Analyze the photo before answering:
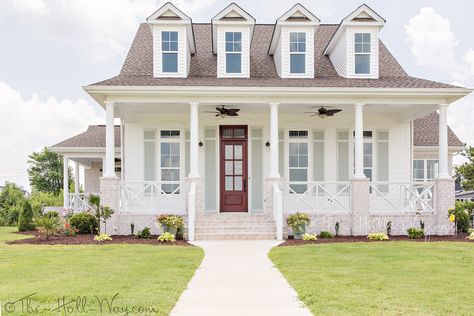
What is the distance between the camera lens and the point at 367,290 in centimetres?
731

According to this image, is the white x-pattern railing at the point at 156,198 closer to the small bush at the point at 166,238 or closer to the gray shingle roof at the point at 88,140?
the small bush at the point at 166,238

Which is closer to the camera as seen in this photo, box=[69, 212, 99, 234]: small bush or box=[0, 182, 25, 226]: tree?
box=[69, 212, 99, 234]: small bush

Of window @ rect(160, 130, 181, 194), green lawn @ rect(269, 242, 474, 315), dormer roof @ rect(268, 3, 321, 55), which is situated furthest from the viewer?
window @ rect(160, 130, 181, 194)

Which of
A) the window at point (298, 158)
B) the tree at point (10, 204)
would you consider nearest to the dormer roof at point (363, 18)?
the window at point (298, 158)

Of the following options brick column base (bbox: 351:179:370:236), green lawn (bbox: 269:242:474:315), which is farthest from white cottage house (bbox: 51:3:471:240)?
green lawn (bbox: 269:242:474:315)

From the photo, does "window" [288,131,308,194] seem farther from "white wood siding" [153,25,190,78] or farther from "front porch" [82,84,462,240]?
"white wood siding" [153,25,190,78]

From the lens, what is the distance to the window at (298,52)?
18297 mm

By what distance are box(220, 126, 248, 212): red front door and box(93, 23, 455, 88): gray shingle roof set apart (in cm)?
201

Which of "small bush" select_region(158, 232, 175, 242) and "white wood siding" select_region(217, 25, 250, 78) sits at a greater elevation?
"white wood siding" select_region(217, 25, 250, 78)

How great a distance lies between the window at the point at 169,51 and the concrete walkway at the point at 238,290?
8.36m

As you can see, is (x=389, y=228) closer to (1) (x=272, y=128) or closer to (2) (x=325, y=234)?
(2) (x=325, y=234)

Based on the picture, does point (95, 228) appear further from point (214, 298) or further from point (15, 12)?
point (214, 298)

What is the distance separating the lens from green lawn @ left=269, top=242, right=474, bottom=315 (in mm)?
6340

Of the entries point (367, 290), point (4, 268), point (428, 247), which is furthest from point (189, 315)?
point (428, 247)
